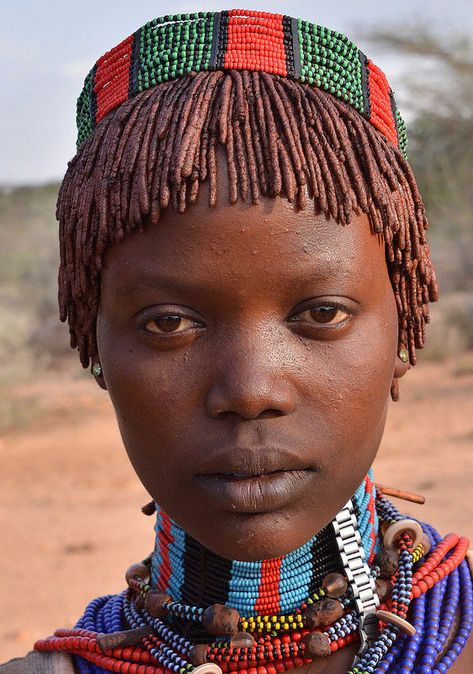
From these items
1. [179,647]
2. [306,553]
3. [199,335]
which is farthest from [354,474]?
[179,647]

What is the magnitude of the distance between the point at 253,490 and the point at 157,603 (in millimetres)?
444

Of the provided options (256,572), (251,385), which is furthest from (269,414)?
(256,572)

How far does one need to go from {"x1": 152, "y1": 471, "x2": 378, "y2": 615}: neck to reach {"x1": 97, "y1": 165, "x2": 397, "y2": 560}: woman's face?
0.55 feet

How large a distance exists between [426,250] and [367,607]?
69cm

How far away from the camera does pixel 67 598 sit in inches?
223

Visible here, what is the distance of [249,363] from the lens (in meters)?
→ 1.40

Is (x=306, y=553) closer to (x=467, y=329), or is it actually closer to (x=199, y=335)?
(x=199, y=335)

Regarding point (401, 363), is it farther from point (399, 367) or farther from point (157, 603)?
point (157, 603)

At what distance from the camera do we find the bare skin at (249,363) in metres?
1.41

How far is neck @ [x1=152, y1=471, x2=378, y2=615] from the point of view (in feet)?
5.40

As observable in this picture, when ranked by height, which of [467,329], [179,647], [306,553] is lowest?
[179,647]

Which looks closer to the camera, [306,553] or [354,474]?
[354,474]

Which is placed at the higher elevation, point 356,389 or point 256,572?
point 356,389

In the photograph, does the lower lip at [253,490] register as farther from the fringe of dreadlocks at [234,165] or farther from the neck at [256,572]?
the fringe of dreadlocks at [234,165]
